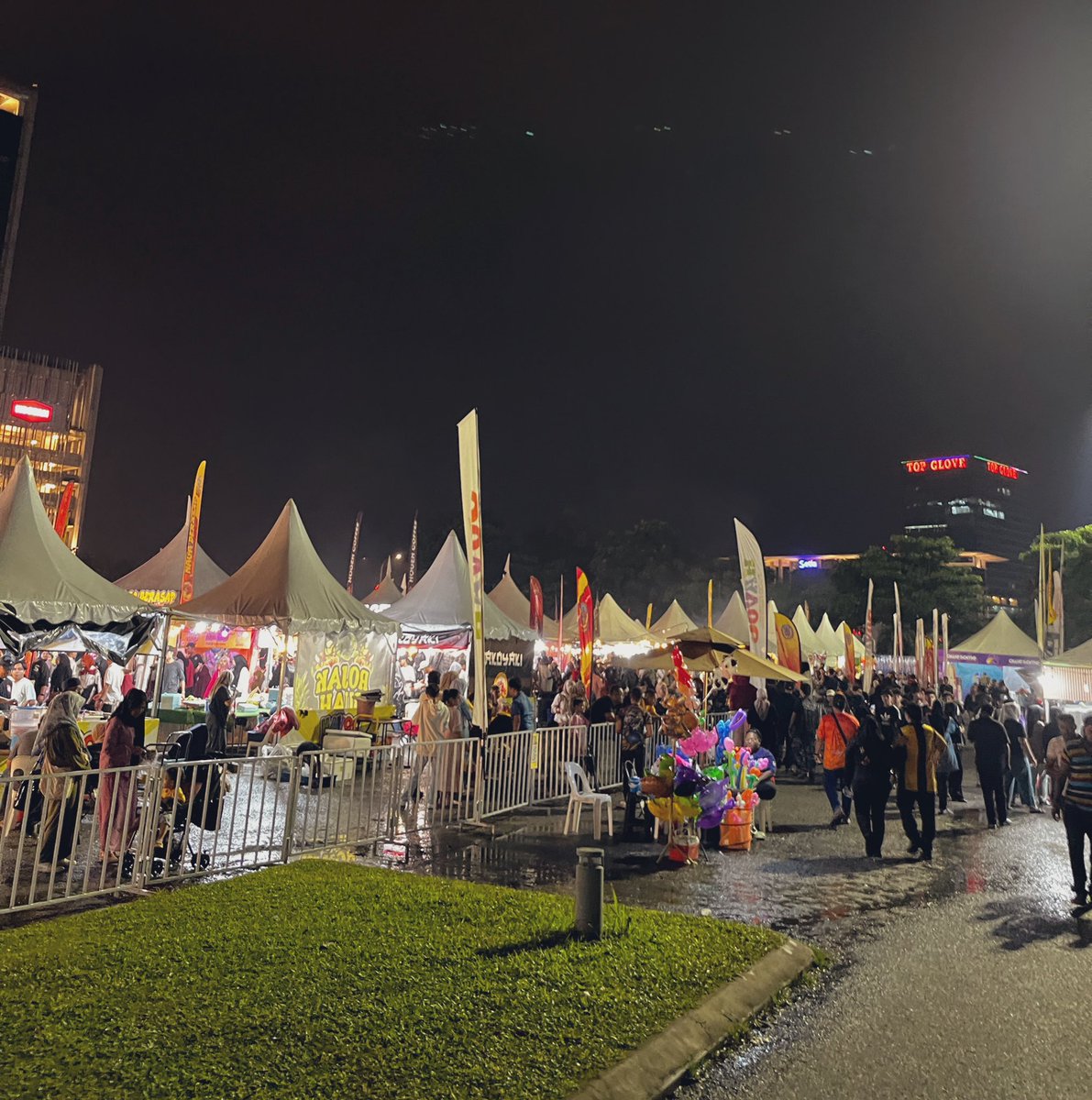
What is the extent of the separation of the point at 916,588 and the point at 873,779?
4916 centimetres

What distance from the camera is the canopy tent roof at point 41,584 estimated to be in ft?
38.8

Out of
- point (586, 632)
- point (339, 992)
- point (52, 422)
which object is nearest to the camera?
point (339, 992)

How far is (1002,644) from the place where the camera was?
32125 mm

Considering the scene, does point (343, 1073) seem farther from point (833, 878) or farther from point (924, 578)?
point (924, 578)

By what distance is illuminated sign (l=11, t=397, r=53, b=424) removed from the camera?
71438mm

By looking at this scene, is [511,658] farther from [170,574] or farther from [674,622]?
[674,622]

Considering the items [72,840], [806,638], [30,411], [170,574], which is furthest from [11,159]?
[72,840]

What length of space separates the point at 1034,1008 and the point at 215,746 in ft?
33.7

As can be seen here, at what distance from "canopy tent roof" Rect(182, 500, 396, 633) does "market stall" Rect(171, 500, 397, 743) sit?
17mm

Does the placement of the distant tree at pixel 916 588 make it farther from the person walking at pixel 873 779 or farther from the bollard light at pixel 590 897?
the bollard light at pixel 590 897

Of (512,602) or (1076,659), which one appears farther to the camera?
(512,602)

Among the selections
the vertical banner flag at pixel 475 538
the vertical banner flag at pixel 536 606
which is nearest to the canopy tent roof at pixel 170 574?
the vertical banner flag at pixel 536 606

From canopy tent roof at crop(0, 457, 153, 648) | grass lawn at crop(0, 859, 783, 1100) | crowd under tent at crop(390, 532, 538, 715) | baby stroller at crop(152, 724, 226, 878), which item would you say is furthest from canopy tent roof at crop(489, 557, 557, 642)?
grass lawn at crop(0, 859, 783, 1100)

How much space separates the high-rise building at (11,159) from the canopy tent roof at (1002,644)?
63.9 meters
